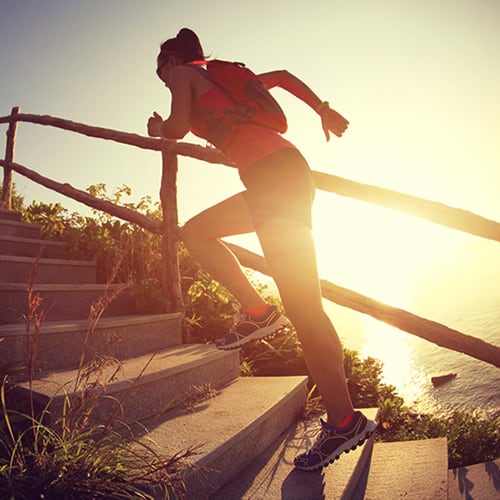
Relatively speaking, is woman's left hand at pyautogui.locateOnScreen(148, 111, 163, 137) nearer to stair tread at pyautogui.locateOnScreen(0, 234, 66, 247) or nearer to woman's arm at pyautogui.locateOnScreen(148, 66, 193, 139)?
woman's arm at pyautogui.locateOnScreen(148, 66, 193, 139)

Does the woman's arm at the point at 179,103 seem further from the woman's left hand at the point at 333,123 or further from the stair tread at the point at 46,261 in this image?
the stair tread at the point at 46,261

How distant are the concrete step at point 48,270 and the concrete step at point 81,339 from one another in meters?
1.02

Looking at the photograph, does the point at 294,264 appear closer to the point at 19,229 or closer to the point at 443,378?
the point at 19,229

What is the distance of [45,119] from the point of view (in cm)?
500

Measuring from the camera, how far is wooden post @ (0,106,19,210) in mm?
5805

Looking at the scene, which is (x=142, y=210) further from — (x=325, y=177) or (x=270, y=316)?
(x=270, y=316)

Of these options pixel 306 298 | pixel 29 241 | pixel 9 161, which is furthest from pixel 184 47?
pixel 9 161

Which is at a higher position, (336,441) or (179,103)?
(179,103)

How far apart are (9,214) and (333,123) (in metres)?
4.39

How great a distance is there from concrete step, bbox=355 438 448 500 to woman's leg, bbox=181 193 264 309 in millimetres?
1047

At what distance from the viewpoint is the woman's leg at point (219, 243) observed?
2203 mm

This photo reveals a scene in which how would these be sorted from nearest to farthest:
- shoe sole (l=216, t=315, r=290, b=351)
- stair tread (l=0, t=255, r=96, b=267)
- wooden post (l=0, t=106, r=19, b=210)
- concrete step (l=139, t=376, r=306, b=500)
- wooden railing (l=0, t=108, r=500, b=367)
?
concrete step (l=139, t=376, r=306, b=500), shoe sole (l=216, t=315, r=290, b=351), wooden railing (l=0, t=108, r=500, b=367), stair tread (l=0, t=255, r=96, b=267), wooden post (l=0, t=106, r=19, b=210)

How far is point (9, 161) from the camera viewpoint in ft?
19.3

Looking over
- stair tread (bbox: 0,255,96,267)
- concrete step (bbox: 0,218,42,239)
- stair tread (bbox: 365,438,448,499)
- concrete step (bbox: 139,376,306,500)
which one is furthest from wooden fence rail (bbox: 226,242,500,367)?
concrete step (bbox: 0,218,42,239)
